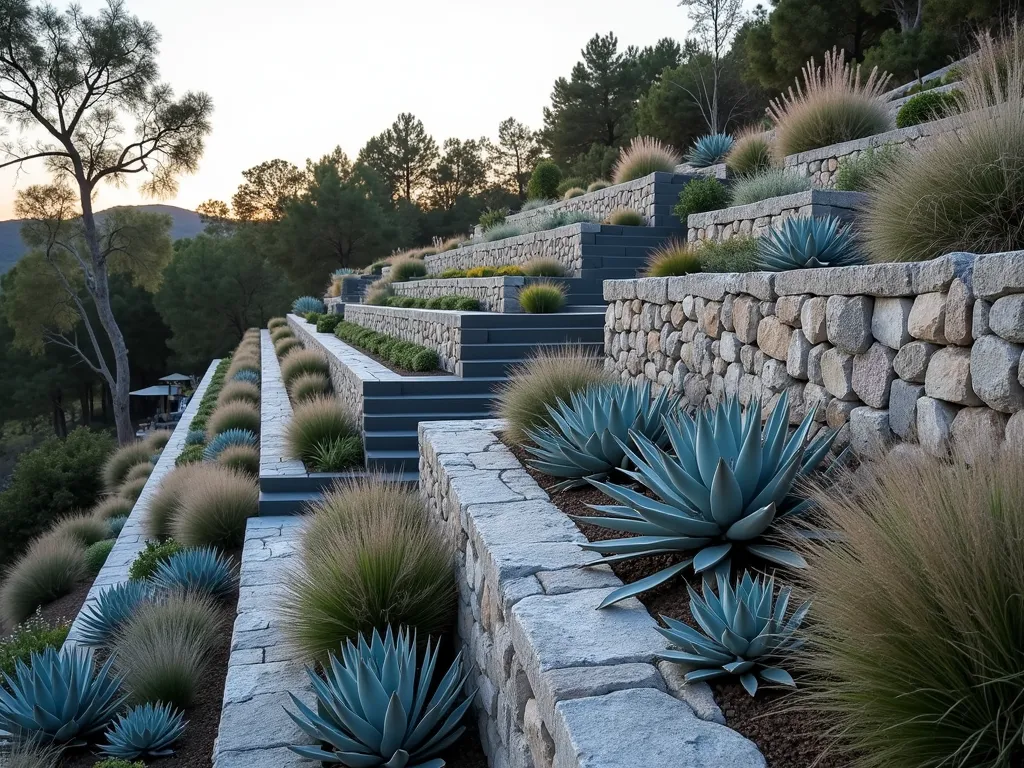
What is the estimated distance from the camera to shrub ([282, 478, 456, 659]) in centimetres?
379

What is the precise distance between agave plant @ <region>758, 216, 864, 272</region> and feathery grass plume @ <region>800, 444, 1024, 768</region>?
3.30 m

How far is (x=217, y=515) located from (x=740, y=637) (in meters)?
5.98

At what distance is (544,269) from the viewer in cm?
1242

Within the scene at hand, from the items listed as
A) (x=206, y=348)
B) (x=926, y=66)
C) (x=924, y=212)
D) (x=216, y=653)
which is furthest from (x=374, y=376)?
(x=206, y=348)

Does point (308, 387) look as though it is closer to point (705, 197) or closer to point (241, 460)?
point (241, 460)

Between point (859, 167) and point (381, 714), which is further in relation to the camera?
point (859, 167)

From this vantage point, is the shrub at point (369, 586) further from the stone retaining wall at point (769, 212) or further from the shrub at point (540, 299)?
the shrub at point (540, 299)

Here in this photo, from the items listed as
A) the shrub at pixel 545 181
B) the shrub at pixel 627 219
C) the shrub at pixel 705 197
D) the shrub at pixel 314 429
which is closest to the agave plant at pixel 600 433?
the shrub at pixel 314 429

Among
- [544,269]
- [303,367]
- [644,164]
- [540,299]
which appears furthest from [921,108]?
[303,367]

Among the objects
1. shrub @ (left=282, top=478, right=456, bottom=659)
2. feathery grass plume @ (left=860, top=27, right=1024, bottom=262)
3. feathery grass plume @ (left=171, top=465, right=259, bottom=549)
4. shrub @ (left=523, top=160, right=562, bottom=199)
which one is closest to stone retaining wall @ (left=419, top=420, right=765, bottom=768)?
shrub @ (left=282, top=478, right=456, bottom=659)

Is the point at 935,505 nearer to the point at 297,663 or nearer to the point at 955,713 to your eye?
the point at 955,713

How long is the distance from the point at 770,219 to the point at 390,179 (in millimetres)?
43838

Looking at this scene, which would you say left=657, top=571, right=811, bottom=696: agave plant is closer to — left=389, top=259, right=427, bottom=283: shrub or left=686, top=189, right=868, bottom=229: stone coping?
left=686, top=189, right=868, bottom=229: stone coping

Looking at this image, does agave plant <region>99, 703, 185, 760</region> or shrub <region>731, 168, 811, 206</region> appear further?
shrub <region>731, 168, 811, 206</region>
